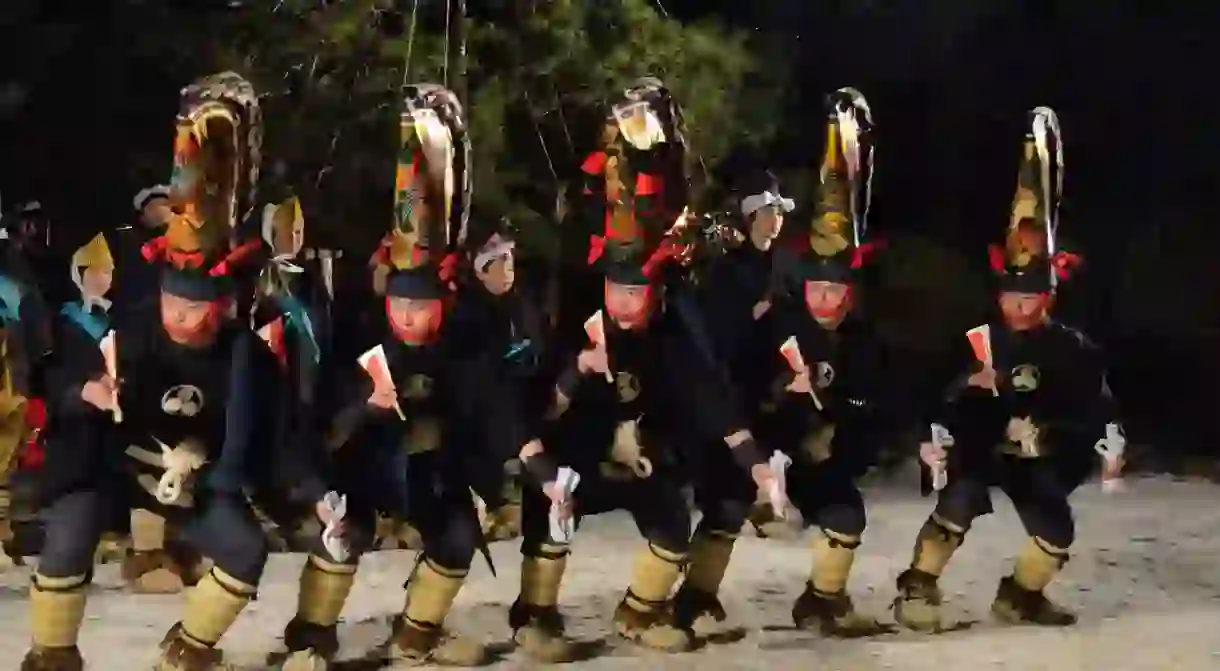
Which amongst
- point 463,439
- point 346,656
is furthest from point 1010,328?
point 346,656

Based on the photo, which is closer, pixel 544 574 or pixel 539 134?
pixel 544 574

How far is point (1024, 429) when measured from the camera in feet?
7.67

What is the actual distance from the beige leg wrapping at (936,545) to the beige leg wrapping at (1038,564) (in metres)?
0.11

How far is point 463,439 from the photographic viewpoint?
2.06 metres

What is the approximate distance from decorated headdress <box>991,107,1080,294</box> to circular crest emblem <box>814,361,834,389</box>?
33 centimetres

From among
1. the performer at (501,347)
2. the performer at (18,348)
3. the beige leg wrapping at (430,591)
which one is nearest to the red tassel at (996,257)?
the performer at (501,347)

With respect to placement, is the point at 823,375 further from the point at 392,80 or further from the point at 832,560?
the point at 392,80

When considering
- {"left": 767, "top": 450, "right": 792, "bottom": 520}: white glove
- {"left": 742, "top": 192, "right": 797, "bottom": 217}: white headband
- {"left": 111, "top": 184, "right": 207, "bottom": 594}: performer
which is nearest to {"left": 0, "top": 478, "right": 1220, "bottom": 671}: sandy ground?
{"left": 111, "top": 184, "right": 207, "bottom": 594}: performer

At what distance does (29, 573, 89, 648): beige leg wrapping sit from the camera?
6.20ft

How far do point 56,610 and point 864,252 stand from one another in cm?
130

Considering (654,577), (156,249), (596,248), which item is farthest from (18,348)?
(654,577)

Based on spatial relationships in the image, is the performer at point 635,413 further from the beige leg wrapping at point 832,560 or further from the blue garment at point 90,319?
the blue garment at point 90,319

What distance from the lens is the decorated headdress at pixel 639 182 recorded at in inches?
83.8

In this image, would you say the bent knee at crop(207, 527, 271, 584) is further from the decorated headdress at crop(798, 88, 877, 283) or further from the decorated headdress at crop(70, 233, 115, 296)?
the decorated headdress at crop(798, 88, 877, 283)
